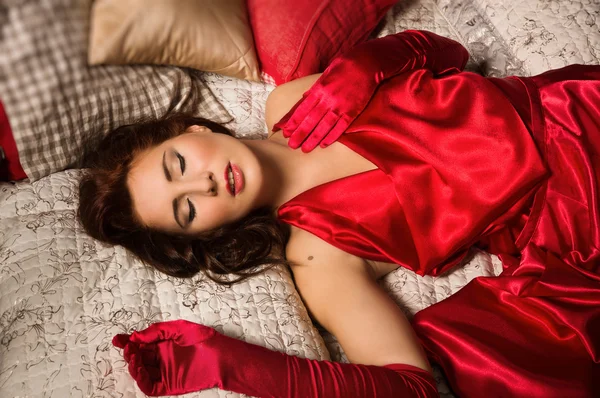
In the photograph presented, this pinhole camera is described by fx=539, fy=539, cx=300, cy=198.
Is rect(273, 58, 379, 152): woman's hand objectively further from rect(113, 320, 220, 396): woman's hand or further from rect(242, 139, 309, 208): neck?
rect(113, 320, 220, 396): woman's hand

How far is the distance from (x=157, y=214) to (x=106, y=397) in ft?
1.50

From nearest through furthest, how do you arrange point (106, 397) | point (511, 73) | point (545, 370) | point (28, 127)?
point (106, 397) → point (545, 370) → point (28, 127) → point (511, 73)

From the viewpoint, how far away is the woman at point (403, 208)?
121 centimetres

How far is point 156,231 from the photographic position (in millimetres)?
1385

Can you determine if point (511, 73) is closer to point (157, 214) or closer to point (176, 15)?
point (176, 15)

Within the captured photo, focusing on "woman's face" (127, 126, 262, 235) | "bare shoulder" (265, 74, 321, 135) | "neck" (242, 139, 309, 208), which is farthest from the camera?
"bare shoulder" (265, 74, 321, 135)

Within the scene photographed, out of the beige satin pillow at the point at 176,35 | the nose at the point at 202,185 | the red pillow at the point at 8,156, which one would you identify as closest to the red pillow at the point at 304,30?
the beige satin pillow at the point at 176,35

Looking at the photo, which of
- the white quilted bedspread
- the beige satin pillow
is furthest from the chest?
the beige satin pillow

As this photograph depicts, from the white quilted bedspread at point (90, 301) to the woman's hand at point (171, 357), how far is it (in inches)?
1.6

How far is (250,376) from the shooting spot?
3.51 feet

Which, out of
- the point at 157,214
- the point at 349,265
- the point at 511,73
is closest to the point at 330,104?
the point at 349,265

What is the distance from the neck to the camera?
143 cm

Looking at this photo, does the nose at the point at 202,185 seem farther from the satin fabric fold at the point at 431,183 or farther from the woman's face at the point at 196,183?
the satin fabric fold at the point at 431,183

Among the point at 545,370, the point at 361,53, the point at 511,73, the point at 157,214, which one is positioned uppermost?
the point at 361,53
